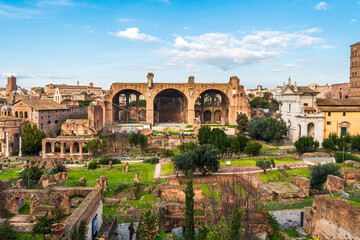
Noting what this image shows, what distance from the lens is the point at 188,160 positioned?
72.1ft

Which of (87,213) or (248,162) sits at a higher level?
(87,213)

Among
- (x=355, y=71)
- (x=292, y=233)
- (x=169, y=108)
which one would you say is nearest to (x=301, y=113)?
(x=355, y=71)

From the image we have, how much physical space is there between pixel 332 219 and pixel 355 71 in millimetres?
49949

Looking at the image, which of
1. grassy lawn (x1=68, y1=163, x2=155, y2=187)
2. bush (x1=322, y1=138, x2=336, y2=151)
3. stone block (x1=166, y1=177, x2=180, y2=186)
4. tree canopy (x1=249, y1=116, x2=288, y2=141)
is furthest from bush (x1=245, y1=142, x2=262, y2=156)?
stone block (x1=166, y1=177, x2=180, y2=186)

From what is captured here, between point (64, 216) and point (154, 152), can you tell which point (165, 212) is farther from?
point (154, 152)

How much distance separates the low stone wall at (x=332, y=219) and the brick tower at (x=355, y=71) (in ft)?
156

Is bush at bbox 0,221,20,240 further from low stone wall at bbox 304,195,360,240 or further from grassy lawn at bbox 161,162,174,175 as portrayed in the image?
grassy lawn at bbox 161,162,174,175

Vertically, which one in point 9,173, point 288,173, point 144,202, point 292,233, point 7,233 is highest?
point 7,233

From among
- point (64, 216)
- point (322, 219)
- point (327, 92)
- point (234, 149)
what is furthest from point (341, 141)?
point (327, 92)

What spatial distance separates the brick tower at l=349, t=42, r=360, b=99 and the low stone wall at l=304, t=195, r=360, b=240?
4769 centimetres

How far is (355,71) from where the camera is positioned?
51.9 m

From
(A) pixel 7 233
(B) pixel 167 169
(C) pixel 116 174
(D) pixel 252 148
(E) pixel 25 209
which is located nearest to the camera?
(A) pixel 7 233

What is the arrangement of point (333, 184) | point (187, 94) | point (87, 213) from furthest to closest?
point (187, 94)
point (333, 184)
point (87, 213)

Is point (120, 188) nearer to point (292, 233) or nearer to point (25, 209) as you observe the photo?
point (25, 209)
